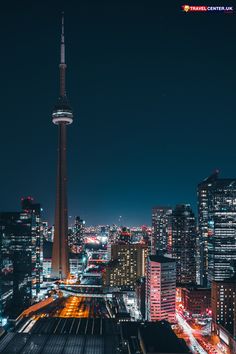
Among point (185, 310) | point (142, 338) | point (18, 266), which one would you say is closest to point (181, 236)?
point (185, 310)

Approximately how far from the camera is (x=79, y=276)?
4653 centimetres

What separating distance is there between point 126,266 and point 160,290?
42.1 ft

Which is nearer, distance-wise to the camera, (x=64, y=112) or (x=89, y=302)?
(x=89, y=302)

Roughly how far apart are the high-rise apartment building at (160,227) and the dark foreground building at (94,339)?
3304 centimetres

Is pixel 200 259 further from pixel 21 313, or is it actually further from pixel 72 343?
pixel 72 343

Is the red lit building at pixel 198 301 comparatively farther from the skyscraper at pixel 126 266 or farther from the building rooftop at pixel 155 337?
the skyscraper at pixel 126 266

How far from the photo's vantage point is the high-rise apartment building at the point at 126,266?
43.1 meters

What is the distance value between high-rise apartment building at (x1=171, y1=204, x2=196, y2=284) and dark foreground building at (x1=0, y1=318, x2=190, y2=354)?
21.7m

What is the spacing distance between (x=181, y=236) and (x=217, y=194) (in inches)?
240

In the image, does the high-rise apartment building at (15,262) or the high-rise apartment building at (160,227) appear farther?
the high-rise apartment building at (160,227)

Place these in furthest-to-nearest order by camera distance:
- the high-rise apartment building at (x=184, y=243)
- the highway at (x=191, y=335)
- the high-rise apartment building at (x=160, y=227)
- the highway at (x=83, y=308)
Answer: the high-rise apartment building at (x=160, y=227), the high-rise apartment building at (x=184, y=243), the highway at (x=83, y=308), the highway at (x=191, y=335)

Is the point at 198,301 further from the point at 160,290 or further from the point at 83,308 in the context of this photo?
the point at 83,308
